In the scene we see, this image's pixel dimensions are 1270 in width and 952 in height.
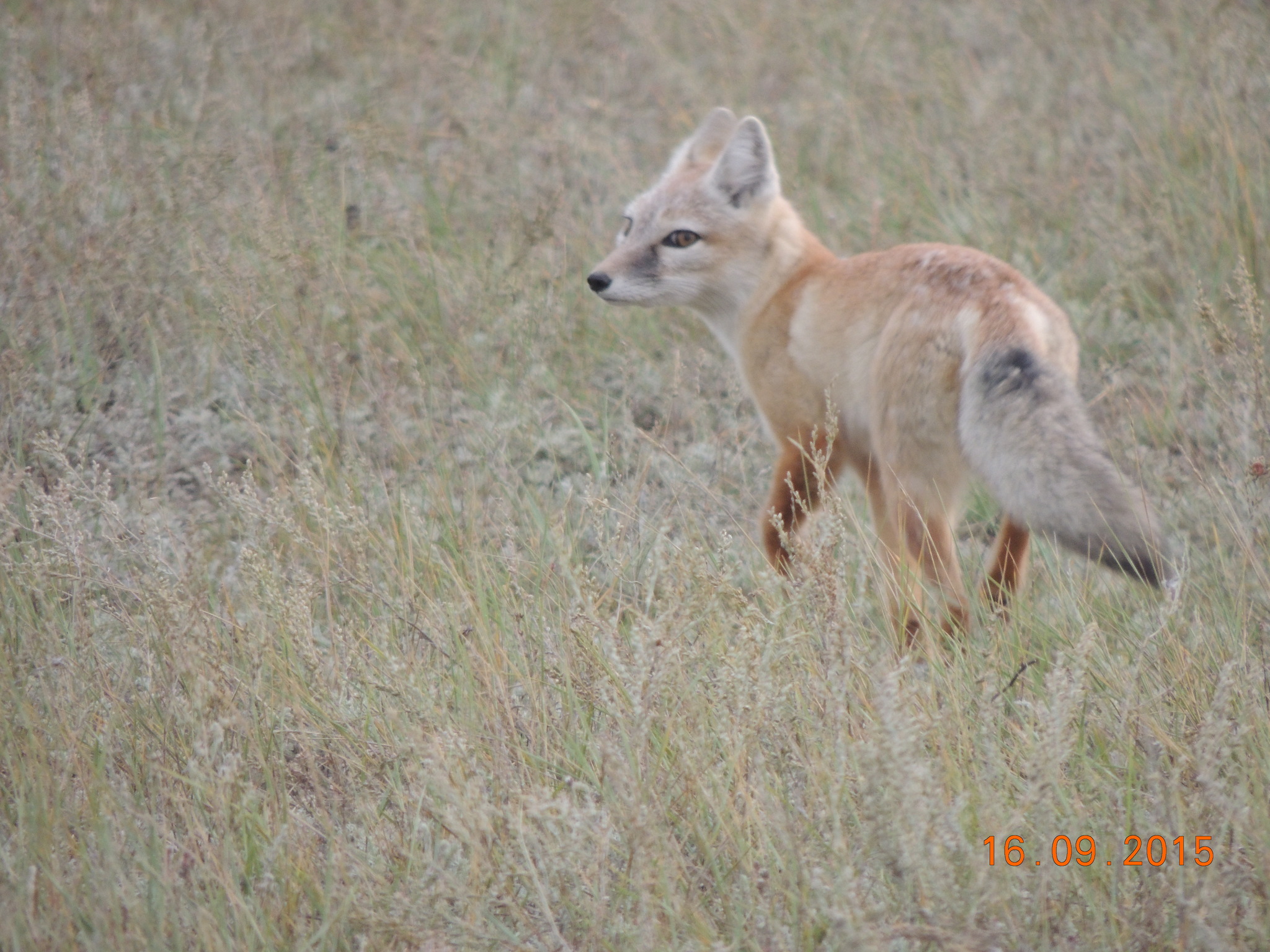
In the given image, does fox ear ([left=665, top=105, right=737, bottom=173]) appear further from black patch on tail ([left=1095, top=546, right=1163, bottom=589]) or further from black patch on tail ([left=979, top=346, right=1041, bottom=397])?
black patch on tail ([left=1095, top=546, right=1163, bottom=589])

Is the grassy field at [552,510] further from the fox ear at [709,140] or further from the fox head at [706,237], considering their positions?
the fox ear at [709,140]

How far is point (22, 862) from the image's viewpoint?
6.25 feet

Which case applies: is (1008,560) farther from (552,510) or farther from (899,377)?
(552,510)

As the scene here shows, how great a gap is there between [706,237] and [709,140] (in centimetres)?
88

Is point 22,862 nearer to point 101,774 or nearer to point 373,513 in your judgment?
point 101,774

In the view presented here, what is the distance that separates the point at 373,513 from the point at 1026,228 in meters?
3.73

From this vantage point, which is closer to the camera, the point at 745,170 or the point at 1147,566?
the point at 1147,566

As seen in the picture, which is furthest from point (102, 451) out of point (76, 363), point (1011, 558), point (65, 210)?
point (1011, 558)

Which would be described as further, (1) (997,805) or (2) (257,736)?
(2) (257,736)

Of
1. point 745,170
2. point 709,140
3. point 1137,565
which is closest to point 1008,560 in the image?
point 1137,565

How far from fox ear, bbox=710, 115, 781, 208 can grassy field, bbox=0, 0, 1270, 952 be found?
780 mm

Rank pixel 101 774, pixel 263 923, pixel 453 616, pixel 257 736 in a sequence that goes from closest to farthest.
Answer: pixel 263 923, pixel 101 774, pixel 257 736, pixel 453 616
